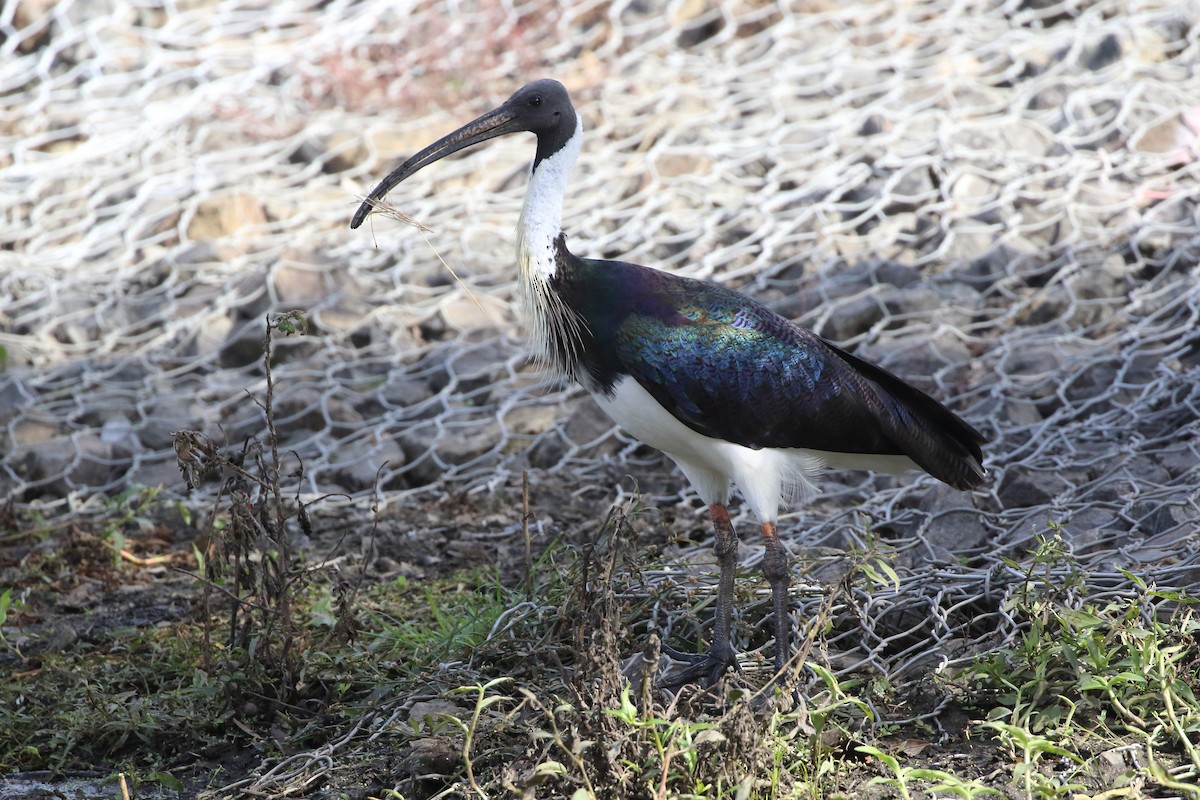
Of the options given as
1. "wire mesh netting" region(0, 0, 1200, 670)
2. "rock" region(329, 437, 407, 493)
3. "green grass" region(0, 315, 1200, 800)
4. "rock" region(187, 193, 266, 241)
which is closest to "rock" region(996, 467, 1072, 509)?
"wire mesh netting" region(0, 0, 1200, 670)

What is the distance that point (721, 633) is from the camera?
3.60m

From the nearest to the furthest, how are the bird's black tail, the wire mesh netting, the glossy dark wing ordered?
1. the glossy dark wing
2. the bird's black tail
3. the wire mesh netting

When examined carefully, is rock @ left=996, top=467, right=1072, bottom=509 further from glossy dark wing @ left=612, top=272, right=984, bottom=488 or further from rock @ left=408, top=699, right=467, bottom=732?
rock @ left=408, top=699, right=467, bottom=732

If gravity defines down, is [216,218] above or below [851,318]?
above

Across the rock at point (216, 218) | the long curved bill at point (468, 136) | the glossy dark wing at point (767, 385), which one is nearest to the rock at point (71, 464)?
the rock at point (216, 218)

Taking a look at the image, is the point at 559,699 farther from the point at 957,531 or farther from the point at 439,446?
the point at 439,446

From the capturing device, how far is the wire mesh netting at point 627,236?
489cm

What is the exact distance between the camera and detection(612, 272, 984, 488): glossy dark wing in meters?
3.59

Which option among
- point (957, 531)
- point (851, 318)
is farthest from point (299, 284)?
point (957, 531)

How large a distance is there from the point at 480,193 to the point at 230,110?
207 cm

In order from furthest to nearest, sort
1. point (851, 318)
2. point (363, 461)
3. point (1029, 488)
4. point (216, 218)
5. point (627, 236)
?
1. point (216, 218)
2. point (627, 236)
3. point (851, 318)
4. point (363, 461)
5. point (1029, 488)

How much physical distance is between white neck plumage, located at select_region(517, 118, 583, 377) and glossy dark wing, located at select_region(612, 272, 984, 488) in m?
0.18

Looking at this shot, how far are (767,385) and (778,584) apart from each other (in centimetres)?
55

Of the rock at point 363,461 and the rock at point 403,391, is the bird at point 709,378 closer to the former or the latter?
the rock at point 363,461
